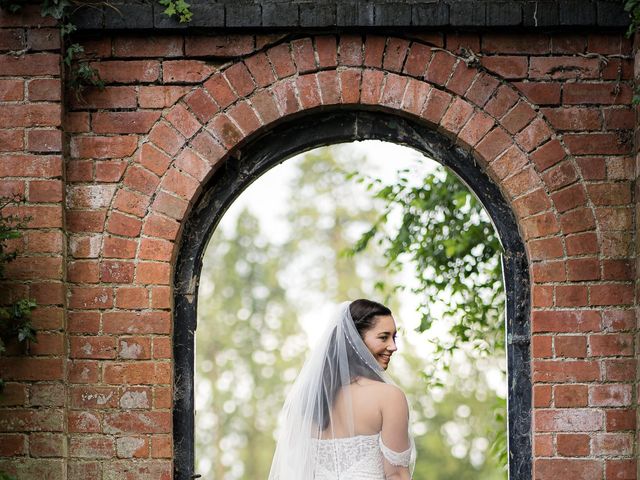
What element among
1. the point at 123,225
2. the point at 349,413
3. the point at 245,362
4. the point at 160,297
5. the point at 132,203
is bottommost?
the point at 245,362

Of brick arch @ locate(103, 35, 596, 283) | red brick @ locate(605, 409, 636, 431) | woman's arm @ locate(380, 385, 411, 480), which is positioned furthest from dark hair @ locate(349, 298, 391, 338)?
red brick @ locate(605, 409, 636, 431)

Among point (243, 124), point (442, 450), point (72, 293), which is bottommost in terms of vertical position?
point (442, 450)

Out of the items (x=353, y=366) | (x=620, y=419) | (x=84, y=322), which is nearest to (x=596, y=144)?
(x=620, y=419)

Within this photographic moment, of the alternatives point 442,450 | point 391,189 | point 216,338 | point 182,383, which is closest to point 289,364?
point 216,338

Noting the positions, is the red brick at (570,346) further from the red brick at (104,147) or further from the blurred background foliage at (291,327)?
the blurred background foliage at (291,327)

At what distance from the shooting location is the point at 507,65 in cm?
477

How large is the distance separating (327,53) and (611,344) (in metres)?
1.85

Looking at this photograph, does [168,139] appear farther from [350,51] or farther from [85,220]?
[350,51]

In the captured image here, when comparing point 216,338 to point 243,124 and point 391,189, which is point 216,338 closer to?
point 391,189

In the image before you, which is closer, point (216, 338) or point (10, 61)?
point (10, 61)

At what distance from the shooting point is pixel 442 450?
19984 mm

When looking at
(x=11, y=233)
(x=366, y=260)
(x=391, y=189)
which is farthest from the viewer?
(x=366, y=260)

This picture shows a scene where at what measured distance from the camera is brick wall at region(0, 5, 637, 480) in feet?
14.9

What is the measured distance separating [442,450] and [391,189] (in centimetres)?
1406
